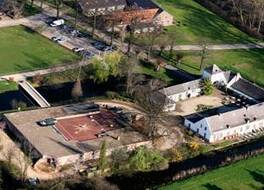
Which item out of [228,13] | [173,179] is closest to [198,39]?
[228,13]

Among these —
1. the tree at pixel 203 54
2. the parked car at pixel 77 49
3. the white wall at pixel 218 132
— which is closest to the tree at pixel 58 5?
the parked car at pixel 77 49

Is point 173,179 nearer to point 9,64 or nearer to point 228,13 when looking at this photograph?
point 9,64

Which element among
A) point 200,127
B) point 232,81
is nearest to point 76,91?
point 200,127

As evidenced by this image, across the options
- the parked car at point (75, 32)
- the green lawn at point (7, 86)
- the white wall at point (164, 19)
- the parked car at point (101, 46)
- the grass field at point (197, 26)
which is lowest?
the green lawn at point (7, 86)

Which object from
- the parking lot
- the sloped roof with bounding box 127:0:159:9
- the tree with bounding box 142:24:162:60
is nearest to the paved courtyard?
the tree with bounding box 142:24:162:60

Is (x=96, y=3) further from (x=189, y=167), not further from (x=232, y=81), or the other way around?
(x=189, y=167)

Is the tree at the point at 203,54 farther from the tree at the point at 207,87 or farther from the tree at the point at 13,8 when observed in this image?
the tree at the point at 13,8

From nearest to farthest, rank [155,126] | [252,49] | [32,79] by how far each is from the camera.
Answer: [155,126]
[32,79]
[252,49]
